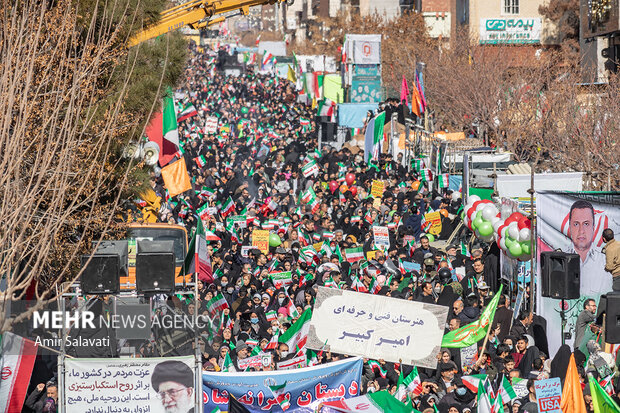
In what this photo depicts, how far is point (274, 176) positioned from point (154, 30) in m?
12.7

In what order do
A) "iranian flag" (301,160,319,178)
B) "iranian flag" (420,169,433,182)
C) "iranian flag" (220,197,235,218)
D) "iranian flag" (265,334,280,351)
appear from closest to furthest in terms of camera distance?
"iranian flag" (265,334,280,351) < "iranian flag" (220,197,235,218) < "iranian flag" (420,169,433,182) < "iranian flag" (301,160,319,178)

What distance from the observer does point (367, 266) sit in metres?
16.2

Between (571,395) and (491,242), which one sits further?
(491,242)

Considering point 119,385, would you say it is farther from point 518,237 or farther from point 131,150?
point 518,237

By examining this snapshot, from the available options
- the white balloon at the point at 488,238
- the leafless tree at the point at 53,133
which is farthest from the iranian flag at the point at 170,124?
the white balloon at the point at 488,238

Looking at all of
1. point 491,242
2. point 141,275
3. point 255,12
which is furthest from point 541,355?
point 255,12

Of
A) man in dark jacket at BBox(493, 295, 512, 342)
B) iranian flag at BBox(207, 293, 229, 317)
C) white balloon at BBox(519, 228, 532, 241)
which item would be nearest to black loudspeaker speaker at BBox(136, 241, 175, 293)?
iranian flag at BBox(207, 293, 229, 317)

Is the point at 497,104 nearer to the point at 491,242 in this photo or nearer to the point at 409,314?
the point at 491,242

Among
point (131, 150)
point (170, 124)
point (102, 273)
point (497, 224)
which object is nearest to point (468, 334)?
point (102, 273)

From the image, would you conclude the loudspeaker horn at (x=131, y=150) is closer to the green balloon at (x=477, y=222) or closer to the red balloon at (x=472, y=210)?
the green balloon at (x=477, y=222)

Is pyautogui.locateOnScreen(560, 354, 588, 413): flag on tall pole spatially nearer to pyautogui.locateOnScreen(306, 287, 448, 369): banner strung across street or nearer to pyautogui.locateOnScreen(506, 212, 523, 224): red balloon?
pyautogui.locateOnScreen(306, 287, 448, 369): banner strung across street

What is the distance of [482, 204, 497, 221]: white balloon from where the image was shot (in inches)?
656

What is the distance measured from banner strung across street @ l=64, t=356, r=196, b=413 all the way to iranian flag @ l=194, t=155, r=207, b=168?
20.3 metres

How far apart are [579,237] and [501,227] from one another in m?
2.09
